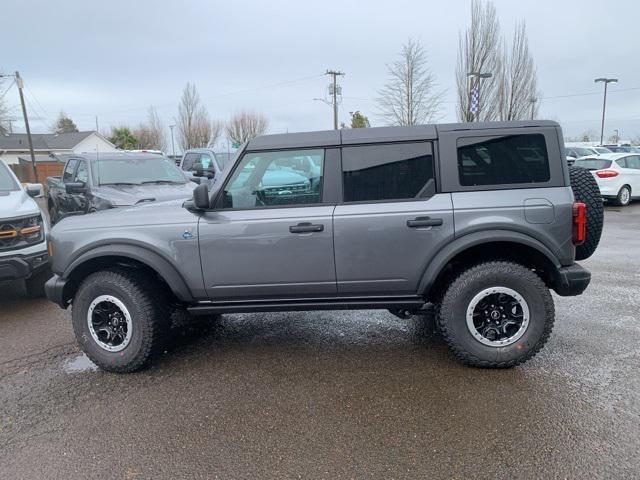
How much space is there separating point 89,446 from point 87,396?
0.73 metres

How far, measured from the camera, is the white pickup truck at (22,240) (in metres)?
5.28

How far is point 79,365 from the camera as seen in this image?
4.16 meters

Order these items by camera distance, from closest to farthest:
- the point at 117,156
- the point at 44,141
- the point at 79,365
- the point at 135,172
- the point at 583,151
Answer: the point at 79,365 → the point at 135,172 → the point at 117,156 → the point at 583,151 → the point at 44,141

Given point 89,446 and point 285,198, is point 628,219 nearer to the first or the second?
point 285,198

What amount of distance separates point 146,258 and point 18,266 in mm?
2445

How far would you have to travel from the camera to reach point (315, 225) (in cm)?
369

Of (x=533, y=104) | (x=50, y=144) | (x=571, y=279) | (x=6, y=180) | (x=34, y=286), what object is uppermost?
(x=50, y=144)

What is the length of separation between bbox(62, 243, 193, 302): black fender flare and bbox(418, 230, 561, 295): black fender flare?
1.99 metres

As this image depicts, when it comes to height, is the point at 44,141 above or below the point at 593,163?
above

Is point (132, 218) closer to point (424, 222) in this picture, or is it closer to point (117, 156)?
point (424, 222)

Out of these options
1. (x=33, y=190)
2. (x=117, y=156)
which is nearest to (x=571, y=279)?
(x=33, y=190)

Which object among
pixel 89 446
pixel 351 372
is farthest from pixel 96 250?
pixel 351 372

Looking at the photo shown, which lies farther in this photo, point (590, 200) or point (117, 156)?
point (117, 156)

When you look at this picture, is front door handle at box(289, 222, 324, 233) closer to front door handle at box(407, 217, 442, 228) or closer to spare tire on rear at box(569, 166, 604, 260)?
front door handle at box(407, 217, 442, 228)
